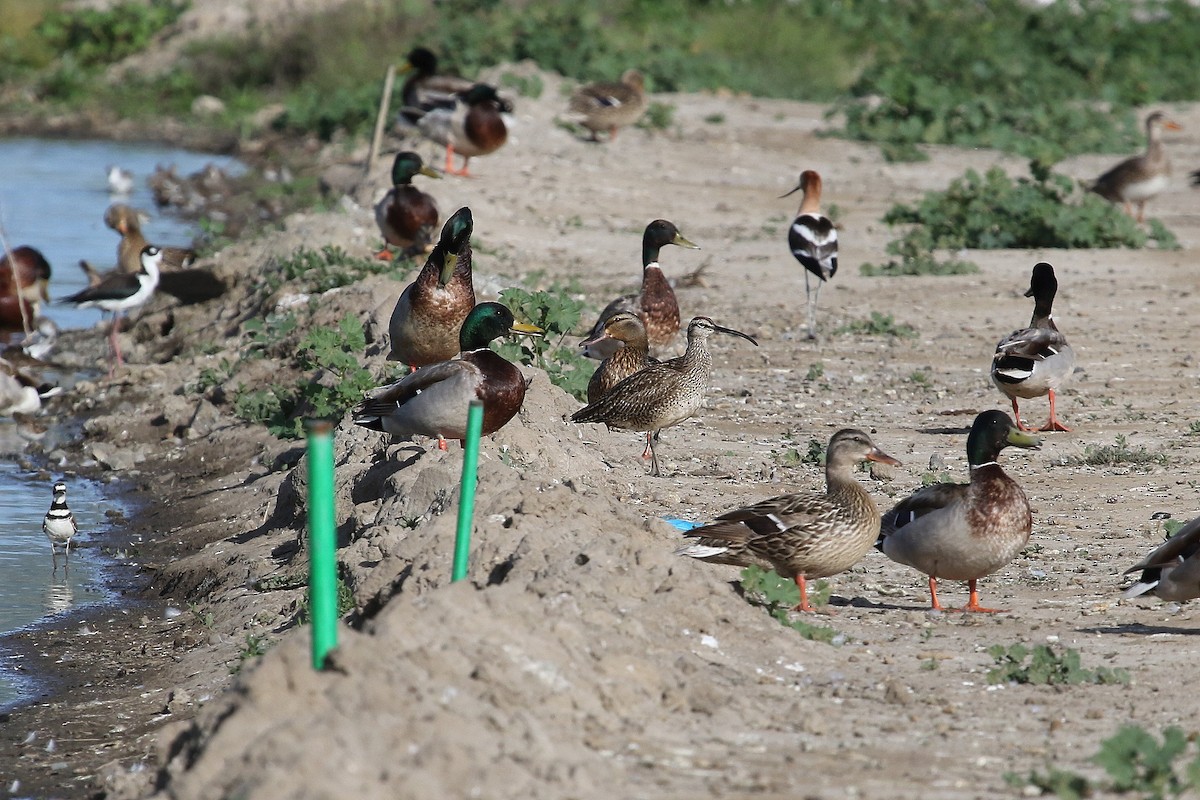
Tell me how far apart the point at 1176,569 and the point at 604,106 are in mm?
16133

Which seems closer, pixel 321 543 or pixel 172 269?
pixel 321 543

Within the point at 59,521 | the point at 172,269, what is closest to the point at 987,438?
the point at 59,521

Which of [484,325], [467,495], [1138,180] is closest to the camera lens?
[467,495]

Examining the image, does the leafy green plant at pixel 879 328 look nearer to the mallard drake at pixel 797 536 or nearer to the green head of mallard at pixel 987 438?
the green head of mallard at pixel 987 438

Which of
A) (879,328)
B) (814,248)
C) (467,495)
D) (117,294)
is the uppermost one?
(467,495)

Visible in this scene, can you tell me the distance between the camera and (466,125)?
19.7 meters

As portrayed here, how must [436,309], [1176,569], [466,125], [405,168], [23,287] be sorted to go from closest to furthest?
1. [1176,569]
2. [436,309]
3. [405,168]
4. [23,287]
5. [466,125]

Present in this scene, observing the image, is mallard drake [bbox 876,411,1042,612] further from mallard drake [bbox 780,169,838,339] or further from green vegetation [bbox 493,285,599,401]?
mallard drake [bbox 780,169,838,339]

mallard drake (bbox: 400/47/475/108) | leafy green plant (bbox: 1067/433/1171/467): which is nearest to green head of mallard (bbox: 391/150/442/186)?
mallard drake (bbox: 400/47/475/108)

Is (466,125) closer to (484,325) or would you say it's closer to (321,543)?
(484,325)

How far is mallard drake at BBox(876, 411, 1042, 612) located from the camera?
24.4ft

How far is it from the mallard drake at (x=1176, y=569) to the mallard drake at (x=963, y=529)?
1.87 ft

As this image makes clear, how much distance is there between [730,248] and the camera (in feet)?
56.7

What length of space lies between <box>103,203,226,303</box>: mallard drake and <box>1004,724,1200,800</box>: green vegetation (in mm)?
12469
